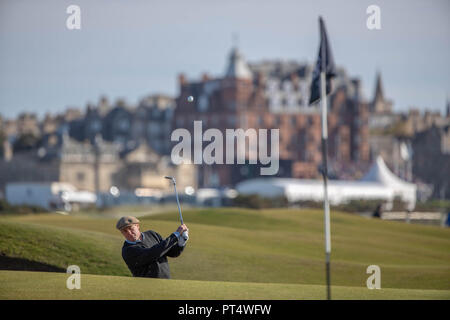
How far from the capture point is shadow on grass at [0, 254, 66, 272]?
2411cm

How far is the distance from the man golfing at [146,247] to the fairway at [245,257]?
1.63 feet

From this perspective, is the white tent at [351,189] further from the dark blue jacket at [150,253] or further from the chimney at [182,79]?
the chimney at [182,79]

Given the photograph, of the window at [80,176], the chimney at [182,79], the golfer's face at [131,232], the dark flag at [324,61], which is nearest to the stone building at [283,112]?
the chimney at [182,79]

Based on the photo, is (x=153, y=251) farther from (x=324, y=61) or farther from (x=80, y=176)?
(x=80, y=176)

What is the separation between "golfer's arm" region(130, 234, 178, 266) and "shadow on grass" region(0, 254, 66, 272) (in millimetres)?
5363

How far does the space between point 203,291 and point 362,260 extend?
33.4 feet

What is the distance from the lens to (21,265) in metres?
24.2

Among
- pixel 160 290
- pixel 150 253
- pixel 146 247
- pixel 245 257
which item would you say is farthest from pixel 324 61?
pixel 245 257

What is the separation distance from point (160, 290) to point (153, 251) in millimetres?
1100

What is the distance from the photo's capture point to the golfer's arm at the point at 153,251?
19.2 meters

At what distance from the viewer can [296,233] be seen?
33438 mm

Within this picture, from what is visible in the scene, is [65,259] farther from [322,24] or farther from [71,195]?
[71,195]

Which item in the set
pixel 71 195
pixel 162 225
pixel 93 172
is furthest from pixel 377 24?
pixel 93 172

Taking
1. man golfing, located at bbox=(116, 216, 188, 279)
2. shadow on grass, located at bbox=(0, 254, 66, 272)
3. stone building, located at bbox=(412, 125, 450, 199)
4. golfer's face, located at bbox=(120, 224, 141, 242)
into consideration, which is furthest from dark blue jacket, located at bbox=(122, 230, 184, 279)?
stone building, located at bbox=(412, 125, 450, 199)
